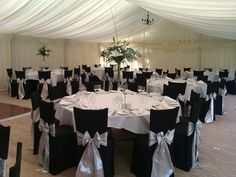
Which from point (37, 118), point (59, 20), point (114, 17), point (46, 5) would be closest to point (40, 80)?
point (59, 20)

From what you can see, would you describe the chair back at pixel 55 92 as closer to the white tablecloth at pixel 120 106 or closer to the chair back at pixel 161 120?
the white tablecloth at pixel 120 106

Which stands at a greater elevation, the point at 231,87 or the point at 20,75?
the point at 20,75

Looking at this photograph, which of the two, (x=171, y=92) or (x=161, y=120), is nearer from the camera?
(x=161, y=120)

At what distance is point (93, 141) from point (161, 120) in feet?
2.93

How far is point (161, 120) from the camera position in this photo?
3363 mm

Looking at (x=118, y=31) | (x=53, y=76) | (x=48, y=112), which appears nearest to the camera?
(x=48, y=112)

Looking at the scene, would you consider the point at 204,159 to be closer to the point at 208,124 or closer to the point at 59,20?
the point at 208,124

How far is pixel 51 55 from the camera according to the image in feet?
41.6

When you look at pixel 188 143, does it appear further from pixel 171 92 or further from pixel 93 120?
pixel 171 92

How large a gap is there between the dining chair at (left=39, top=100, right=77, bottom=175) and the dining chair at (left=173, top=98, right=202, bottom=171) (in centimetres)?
150

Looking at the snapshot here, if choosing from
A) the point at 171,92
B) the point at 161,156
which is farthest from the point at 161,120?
the point at 171,92

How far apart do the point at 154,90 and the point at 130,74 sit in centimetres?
Answer: 289

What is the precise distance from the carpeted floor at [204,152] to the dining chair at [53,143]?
0.42 feet

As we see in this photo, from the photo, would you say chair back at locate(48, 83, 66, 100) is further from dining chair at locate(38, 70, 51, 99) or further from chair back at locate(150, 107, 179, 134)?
dining chair at locate(38, 70, 51, 99)
